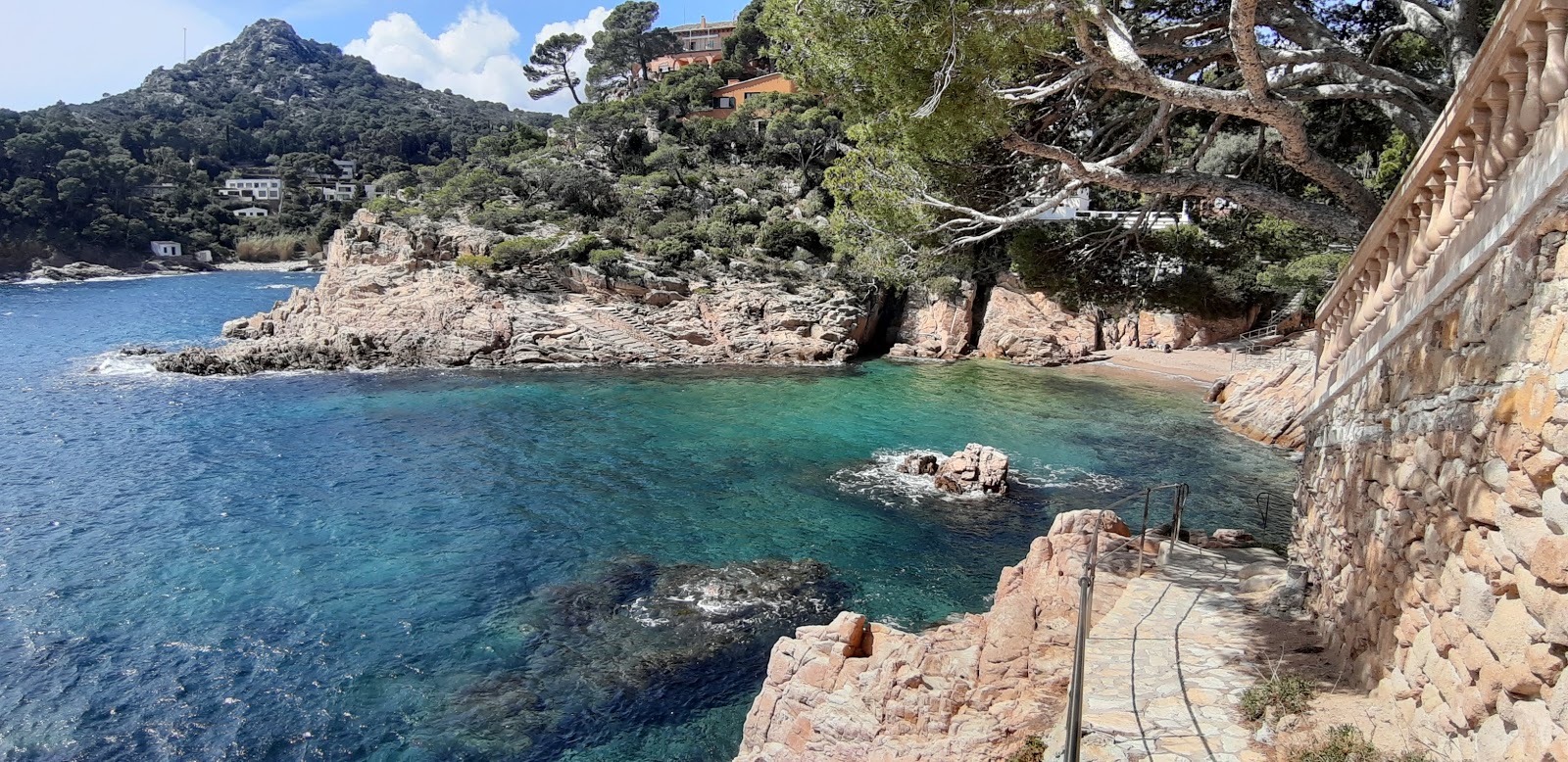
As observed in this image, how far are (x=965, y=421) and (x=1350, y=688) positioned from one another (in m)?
20.4

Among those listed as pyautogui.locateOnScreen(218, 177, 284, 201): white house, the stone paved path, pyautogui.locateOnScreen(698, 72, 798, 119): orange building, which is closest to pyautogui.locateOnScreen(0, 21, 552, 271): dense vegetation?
pyautogui.locateOnScreen(218, 177, 284, 201): white house

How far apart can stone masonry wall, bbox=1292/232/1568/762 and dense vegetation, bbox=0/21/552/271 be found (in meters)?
103

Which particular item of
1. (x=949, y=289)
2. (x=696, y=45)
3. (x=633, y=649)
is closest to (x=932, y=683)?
(x=633, y=649)

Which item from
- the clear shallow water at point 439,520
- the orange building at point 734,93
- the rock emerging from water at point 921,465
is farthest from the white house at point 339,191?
the rock emerging from water at point 921,465

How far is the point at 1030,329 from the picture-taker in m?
38.3

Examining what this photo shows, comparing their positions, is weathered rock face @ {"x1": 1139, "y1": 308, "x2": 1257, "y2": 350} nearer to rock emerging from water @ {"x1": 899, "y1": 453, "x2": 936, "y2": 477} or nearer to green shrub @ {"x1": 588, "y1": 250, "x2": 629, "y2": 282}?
rock emerging from water @ {"x1": 899, "y1": 453, "x2": 936, "y2": 477}

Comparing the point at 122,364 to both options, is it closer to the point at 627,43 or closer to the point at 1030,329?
the point at 1030,329

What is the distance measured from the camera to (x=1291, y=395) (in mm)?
24781

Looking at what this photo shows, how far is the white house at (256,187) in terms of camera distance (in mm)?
106625

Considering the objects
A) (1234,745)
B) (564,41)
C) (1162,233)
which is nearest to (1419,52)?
(1162,233)

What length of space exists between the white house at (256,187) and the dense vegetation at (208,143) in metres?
2.12

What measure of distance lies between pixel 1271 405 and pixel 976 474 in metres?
12.0

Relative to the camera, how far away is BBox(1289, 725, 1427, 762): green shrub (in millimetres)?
4676

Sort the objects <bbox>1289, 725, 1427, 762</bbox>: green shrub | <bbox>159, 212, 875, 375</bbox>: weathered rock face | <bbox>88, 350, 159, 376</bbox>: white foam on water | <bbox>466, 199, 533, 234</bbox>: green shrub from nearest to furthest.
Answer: <bbox>1289, 725, 1427, 762</bbox>: green shrub
<bbox>88, 350, 159, 376</bbox>: white foam on water
<bbox>159, 212, 875, 375</bbox>: weathered rock face
<bbox>466, 199, 533, 234</bbox>: green shrub
